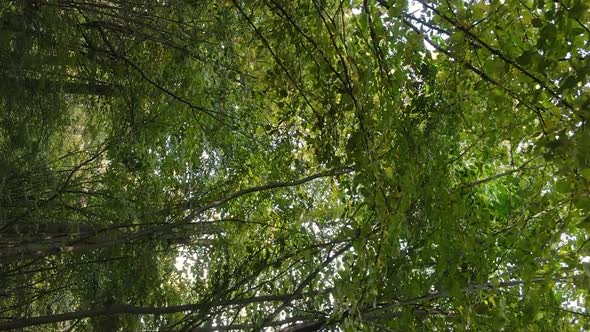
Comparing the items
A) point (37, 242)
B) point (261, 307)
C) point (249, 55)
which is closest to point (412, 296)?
point (261, 307)

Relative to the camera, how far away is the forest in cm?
130

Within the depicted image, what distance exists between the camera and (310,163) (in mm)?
2311

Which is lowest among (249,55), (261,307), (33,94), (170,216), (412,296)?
(412,296)

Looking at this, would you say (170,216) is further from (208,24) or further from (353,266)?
(353,266)

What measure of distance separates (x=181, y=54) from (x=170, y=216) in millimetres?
629

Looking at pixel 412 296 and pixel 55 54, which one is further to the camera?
pixel 55 54

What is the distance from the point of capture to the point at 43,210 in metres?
2.25

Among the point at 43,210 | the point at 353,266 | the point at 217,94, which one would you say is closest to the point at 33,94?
the point at 43,210

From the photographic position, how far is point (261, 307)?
6.31 feet

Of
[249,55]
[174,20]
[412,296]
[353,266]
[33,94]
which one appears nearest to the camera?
[353,266]

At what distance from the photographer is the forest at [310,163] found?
130cm

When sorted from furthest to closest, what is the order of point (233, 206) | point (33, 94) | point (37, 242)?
point (233, 206), point (33, 94), point (37, 242)

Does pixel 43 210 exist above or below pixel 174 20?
below

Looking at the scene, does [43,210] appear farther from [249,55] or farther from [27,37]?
[249,55]
